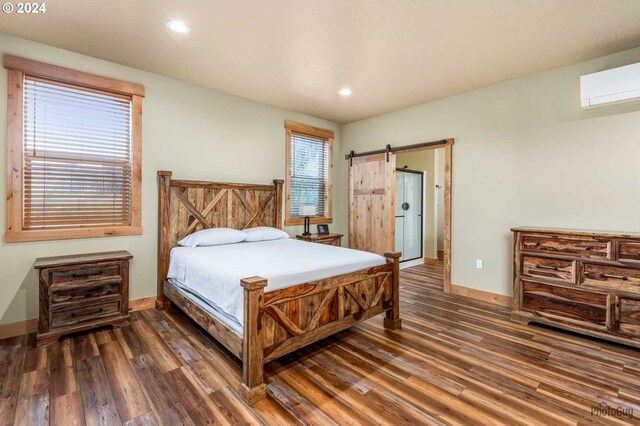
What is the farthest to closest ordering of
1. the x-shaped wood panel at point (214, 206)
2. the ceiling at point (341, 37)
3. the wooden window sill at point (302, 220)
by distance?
the wooden window sill at point (302, 220) < the x-shaped wood panel at point (214, 206) < the ceiling at point (341, 37)

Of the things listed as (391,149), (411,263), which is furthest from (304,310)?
(411,263)

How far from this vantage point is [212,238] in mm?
3484

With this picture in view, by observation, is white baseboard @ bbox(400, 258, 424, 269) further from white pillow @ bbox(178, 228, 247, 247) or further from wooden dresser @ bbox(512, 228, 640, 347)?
white pillow @ bbox(178, 228, 247, 247)

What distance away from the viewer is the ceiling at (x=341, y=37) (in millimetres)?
2291

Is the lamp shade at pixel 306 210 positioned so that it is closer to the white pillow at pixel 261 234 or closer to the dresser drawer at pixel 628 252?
the white pillow at pixel 261 234

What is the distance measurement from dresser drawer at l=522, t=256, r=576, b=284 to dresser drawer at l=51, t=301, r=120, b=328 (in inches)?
161

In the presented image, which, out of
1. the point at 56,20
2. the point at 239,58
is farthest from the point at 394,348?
the point at 56,20

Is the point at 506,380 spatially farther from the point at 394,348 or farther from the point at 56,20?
the point at 56,20

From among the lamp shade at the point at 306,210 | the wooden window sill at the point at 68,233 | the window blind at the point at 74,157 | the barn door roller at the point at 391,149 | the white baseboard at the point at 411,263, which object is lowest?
the white baseboard at the point at 411,263

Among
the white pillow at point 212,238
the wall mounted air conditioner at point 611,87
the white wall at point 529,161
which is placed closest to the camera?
the wall mounted air conditioner at point 611,87

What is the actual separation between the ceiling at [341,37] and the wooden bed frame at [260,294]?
1.36 metres

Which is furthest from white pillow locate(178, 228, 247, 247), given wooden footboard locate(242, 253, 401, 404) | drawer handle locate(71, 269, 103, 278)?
wooden footboard locate(242, 253, 401, 404)

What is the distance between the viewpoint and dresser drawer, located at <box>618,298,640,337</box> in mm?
2568

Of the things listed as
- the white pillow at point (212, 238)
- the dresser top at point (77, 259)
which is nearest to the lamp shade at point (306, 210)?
the white pillow at point (212, 238)
